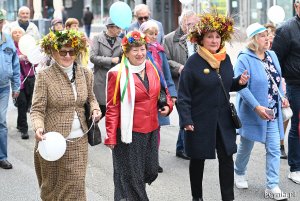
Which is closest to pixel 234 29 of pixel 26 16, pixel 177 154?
pixel 177 154

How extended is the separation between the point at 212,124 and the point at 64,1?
34365 millimetres

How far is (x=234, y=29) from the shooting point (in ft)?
19.5

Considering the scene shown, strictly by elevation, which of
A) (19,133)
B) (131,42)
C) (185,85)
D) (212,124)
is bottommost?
(19,133)

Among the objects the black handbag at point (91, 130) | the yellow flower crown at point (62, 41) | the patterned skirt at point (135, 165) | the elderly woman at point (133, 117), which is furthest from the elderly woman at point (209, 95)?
the yellow flower crown at point (62, 41)

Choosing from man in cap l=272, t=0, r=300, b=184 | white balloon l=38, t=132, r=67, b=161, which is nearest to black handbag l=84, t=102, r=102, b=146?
white balloon l=38, t=132, r=67, b=161

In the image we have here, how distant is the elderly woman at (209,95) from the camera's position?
5.75 m

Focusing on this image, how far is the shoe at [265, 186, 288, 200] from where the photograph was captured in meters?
6.31

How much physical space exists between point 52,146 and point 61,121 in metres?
Result: 0.38

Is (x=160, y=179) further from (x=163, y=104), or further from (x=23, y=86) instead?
(x=23, y=86)

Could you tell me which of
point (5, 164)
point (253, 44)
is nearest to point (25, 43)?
point (5, 164)

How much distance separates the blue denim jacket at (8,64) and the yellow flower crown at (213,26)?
2.84 meters

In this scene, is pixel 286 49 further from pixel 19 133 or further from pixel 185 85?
pixel 19 133

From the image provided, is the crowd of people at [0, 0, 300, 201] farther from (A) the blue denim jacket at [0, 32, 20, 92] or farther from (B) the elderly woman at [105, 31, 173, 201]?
(A) the blue denim jacket at [0, 32, 20, 92]

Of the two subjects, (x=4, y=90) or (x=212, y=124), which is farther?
(x=4, y=90)
